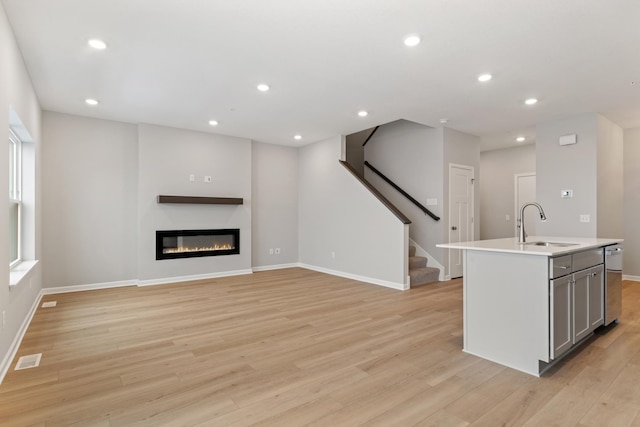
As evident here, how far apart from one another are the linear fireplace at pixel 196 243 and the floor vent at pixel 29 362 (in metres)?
3.02

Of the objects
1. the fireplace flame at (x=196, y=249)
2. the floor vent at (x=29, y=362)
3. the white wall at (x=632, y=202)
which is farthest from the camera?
the fireplace flame at (x=196, y=249)

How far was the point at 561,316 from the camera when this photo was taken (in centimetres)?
261

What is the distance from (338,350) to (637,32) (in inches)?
142

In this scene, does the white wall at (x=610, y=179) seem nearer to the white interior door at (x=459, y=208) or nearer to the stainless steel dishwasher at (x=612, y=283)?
the stainless steel dishwasher at (x=612, y=283)

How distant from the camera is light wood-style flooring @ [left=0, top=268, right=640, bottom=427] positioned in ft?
6.53

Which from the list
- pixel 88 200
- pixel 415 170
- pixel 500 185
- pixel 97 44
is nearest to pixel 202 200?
pixel 88 200

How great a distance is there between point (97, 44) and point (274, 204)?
15.3 ft

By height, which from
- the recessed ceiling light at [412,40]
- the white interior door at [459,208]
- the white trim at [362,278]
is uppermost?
the recessed ceiling light at [412,40]

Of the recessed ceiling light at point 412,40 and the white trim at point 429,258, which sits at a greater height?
the recessed ceiling light at point 412,40

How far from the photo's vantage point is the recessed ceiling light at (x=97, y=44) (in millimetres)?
2943

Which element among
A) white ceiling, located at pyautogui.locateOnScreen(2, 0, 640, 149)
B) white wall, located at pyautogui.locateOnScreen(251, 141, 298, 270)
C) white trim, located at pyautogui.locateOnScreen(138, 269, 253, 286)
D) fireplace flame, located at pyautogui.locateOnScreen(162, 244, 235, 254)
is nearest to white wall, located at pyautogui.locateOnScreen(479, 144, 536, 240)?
white ceiling, located at pyautogui.locateOnScreen(2, 0, 640, 149)

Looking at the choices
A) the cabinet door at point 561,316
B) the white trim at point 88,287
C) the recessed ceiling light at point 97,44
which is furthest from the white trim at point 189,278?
the cabinet door at point 561,316

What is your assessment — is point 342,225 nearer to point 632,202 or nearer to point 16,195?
point 16,195

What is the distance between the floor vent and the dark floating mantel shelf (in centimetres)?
318
